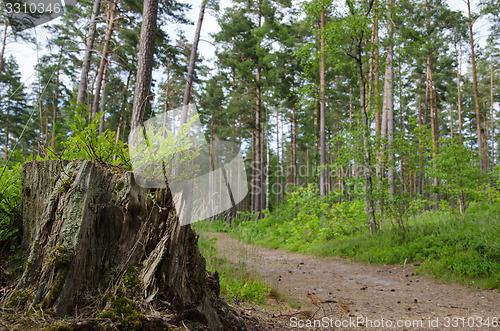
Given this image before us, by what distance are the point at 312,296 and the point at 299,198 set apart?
6.62 m

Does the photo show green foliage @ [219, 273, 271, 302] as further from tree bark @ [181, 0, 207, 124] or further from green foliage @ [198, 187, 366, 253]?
tree bark @ [181, 0, 207, 124]

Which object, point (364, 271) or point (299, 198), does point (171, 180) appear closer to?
point (364, 271)

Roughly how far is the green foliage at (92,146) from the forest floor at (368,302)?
187 cm

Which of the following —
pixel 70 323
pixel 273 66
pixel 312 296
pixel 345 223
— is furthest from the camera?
pixel 273 66

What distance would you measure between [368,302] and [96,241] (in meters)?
3.94

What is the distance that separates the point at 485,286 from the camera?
462 cm

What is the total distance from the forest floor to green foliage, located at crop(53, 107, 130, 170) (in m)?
1.87

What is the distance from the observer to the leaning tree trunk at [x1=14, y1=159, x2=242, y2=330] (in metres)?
1.58

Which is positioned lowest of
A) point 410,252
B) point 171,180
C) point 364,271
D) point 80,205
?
point 364,271

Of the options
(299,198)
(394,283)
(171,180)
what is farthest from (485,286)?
(299,198)

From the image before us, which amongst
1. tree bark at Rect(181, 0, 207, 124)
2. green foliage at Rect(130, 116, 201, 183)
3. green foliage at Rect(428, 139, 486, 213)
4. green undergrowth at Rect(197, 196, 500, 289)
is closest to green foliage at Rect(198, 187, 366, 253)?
green undergrowth at Rect(197, 196, 500, 289)

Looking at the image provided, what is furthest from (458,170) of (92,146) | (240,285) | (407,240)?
(92,146)

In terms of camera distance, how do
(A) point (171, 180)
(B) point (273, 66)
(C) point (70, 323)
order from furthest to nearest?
(B) point (273, 66)
(A) point (171, 180)
(C) point (70, 323)

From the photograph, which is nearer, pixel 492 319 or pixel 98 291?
pixel 98 291
